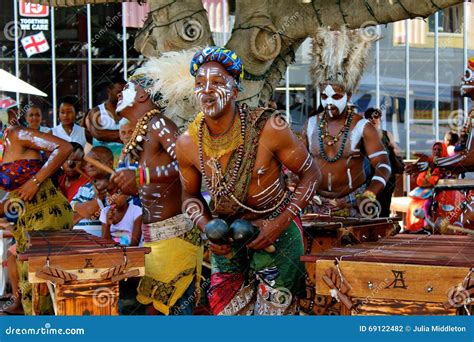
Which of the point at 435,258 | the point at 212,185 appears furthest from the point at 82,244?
the point at 435,258

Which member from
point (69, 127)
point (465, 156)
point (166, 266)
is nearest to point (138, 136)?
point (166, 266)

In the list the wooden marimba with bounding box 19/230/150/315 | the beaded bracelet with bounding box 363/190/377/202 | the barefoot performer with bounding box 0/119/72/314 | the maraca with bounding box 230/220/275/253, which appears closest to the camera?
the maraca with bounding box 230/220/275/253

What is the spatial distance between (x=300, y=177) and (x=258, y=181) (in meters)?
0.23

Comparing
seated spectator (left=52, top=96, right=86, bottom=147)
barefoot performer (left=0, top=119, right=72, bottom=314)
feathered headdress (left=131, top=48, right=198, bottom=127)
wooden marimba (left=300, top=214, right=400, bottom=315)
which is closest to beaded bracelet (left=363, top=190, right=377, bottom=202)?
wooden marimba (left=300, top=214, right=400, bottom=315)

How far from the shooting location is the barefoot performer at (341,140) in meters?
7.02

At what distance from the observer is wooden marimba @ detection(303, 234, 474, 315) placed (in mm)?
3959

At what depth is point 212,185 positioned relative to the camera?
4773mm

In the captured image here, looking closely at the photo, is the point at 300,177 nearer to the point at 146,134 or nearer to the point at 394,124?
the point at 146,134

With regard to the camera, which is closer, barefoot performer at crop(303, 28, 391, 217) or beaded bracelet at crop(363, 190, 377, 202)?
beaded bracelet at crop(363, 190, 377, 202)

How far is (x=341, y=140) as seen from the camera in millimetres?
7145

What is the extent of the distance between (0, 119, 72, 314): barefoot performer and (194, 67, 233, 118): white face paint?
6.33 ft

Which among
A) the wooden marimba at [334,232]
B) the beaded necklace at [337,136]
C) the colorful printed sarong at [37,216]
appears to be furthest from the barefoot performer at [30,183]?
the beaded necklace at [337,136]

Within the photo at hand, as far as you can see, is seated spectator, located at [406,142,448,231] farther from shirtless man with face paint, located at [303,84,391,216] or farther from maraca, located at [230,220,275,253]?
maraca, located at [230,220,275,253]

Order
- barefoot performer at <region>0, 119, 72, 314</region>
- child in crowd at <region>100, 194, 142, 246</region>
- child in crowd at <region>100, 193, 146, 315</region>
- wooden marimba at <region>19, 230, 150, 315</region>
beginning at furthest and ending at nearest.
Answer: child in crowd at <region>100, 194, 142, 246</region>
child in crowd at <region>100, 193, 146, 315</region>
barefoot performer at <region>0, 119, 72, 314</region>
wooden marimba at <region>19, 230, 150, 315</region>
